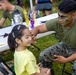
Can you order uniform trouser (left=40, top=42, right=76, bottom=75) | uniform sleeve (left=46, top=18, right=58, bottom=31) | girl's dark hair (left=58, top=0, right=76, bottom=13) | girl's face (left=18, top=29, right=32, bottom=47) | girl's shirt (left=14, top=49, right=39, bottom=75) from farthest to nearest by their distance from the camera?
uniform trouser (left=40, top=42, right=76, bottom=75) < uniform sleeve (left=46, top=18, right=58, bottom=31) < girl's dark hair (left=58, top=0, right=76, bottom=13) < girl's face (left=18, top=29, right=32, bottom=47) < girl's shirt (left=14, top=49, right=39, bottom=75)

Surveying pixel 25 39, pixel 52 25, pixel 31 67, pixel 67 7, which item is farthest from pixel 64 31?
pixel 31 67

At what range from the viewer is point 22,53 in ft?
8.13

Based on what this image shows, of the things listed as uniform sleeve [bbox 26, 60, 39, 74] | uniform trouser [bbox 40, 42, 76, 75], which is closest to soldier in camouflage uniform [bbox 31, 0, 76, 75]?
uniform trouser [bbox 40, 42, 76, 75]

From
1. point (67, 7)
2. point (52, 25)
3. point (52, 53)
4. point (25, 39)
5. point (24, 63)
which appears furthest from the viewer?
point (52, 53)

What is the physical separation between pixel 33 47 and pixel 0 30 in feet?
4.69

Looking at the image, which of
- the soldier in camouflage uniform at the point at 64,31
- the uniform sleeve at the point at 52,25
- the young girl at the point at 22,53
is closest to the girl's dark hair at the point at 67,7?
the soldier in camouflage uniform at the point at 64,31

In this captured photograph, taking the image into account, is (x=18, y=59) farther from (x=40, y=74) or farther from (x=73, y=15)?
(x=73, y=15)

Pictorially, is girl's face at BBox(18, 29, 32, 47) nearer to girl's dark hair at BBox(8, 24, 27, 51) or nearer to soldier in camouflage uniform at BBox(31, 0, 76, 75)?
girl's dark hair at BBox(8, 24, 27, 51)

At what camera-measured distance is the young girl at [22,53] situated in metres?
2.42

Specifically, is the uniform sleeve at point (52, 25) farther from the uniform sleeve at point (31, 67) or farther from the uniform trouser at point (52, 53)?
the uniform sleeve at point (31, 67)

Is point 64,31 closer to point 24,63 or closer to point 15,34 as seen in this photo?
point 15,34

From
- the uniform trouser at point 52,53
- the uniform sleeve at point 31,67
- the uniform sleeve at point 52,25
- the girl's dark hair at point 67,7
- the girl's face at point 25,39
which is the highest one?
the girl's dark hair at point 67,7

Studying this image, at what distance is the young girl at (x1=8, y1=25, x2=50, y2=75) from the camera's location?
2424 millimetres

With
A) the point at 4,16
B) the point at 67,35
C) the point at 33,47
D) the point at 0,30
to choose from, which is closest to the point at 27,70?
the point at 67,35
